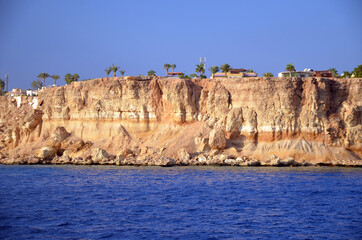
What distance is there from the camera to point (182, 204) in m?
28.4

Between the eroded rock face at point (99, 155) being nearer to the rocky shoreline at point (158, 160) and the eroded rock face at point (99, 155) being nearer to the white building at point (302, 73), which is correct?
the rocky shoreline at point (158, 160)

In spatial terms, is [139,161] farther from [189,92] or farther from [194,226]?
[194,226]

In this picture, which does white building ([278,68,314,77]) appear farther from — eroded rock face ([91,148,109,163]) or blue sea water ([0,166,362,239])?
eroded rock face ([91,148,109,163])

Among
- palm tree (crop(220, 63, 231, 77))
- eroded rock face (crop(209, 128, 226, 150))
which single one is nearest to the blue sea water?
eroded rock face (crop(209, 128, 226, 150))

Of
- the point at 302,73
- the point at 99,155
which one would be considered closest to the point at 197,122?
the point at 99,155

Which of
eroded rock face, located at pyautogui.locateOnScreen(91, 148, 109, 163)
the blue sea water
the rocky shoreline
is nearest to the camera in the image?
the blue sea water

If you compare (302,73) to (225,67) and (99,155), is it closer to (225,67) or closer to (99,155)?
(225,67)

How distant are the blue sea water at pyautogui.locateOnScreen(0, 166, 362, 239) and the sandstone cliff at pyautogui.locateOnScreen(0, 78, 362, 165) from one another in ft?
26.7

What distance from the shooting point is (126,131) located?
59.3 m

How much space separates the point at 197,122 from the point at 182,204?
29.7 metres

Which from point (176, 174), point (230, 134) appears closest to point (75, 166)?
point (176, 174)

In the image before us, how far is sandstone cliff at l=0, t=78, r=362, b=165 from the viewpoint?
5300 cm

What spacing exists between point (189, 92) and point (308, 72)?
72.9 ft

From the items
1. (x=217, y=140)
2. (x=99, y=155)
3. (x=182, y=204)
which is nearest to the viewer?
(x=182, y=204)
